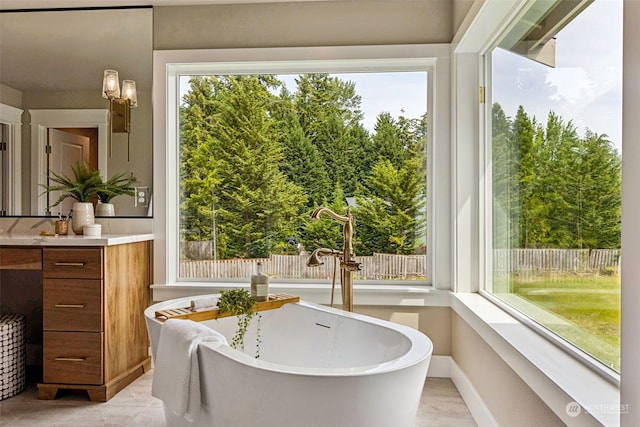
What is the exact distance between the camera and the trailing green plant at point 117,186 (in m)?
3.27

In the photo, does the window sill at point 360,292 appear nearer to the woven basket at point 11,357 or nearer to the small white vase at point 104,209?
the small white vase at point 104,209

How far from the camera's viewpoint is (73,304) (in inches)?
106

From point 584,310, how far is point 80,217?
9.22ft

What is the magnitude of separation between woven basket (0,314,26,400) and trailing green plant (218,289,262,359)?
1.33 meters

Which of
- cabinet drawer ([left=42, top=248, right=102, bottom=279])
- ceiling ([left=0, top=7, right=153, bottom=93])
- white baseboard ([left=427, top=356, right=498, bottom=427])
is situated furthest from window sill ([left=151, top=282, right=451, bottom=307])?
ceiling ([left=0, top=7, right=153, bottom=93])

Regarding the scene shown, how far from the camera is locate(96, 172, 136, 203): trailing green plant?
3.27 meters

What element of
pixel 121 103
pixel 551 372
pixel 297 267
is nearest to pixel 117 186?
pixel 121 103

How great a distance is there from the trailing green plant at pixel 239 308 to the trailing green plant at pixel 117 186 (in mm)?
1226

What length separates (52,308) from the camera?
8.86 feet

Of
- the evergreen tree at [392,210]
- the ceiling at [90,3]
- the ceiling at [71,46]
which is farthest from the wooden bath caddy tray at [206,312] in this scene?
the ceiling at [90,3]

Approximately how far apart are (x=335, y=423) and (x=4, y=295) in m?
2.87

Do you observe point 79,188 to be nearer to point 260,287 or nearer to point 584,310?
point 260,287

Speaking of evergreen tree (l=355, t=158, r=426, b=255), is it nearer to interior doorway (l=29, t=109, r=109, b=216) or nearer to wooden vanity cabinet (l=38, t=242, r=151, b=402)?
wooden vanity cabinet (l=38, t=242, r=151, b=402)

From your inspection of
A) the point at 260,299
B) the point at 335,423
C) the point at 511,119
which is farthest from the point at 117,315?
the point at 511,119
